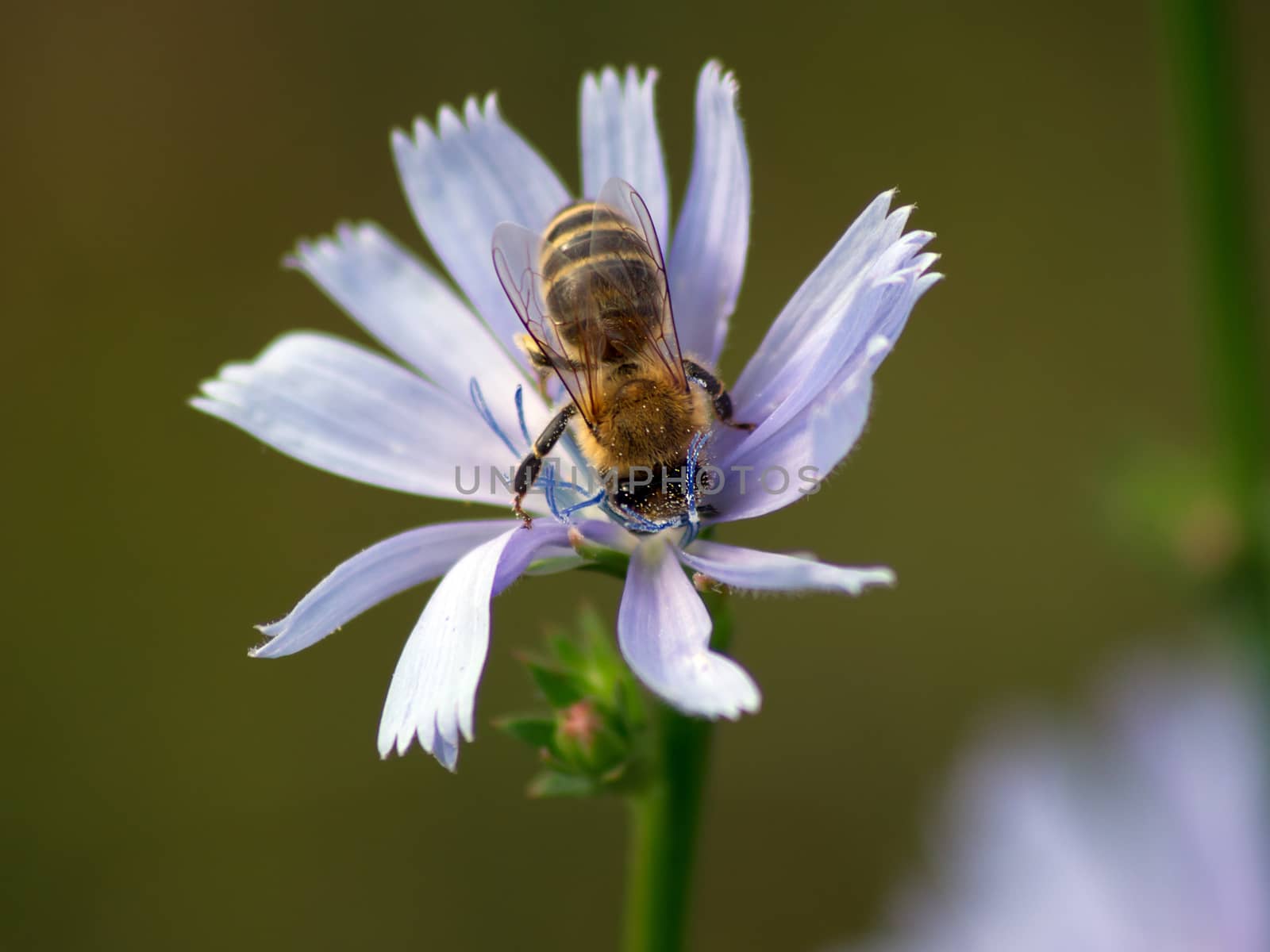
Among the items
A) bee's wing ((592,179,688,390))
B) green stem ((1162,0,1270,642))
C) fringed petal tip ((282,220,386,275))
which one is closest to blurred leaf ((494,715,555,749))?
bee's wing ((592,179,688,390))

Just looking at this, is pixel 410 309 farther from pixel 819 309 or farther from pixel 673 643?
pixel 673 643

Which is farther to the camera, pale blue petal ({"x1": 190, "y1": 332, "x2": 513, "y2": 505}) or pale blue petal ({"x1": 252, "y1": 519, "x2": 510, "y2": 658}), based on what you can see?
pale blue petal ({"x1": 190, "y1": 332, "x2": 513, "y2": 505})

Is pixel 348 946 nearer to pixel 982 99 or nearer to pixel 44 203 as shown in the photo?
pixel 44 203

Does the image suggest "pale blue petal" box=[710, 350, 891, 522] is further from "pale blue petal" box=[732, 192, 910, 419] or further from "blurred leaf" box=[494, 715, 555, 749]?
"blurred leaf" box=[494, 715, 555, 749]

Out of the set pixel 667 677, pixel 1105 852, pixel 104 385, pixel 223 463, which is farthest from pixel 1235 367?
pixel 104 385

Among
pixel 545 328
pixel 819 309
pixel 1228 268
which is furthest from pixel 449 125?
pixel 1228 268

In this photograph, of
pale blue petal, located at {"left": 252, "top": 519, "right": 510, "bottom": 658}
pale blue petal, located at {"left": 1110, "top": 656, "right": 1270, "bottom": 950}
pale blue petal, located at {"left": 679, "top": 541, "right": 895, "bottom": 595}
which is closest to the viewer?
pale blue petal, located at {"left": 679, "top": 541, "right": 895, "bottom": 595}
